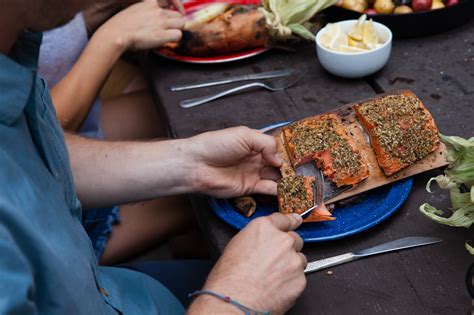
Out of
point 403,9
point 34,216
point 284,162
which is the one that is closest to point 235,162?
point 284,162

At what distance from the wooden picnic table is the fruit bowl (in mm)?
33

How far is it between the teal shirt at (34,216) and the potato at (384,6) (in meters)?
1.29

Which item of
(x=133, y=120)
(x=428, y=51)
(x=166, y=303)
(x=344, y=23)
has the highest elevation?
(x=344, y=23)

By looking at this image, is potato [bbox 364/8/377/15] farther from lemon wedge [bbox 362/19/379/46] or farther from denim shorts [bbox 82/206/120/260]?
denim shorts [bbox 82/206/120/260]

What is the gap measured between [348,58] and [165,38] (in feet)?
2.28

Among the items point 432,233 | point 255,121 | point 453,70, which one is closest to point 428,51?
point 453,70

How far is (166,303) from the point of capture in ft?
5.10

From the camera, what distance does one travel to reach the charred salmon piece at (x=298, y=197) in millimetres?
1391

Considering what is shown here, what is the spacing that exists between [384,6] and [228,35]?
559 mm

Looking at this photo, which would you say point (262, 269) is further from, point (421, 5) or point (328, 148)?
point (421, 5)

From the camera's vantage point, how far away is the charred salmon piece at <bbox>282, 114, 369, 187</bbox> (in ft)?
4.68

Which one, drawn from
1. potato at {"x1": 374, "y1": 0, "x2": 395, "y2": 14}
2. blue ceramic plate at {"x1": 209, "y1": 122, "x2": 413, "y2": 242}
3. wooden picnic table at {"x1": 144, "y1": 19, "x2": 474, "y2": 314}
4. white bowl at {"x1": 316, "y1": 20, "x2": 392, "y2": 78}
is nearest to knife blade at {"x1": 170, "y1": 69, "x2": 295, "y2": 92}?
wooden picnic table at {"x1": 144, "y1": 19, "x2": 474, "y2": 314}

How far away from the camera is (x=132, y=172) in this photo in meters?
1.62

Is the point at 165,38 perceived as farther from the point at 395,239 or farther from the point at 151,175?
the point at 395,239
